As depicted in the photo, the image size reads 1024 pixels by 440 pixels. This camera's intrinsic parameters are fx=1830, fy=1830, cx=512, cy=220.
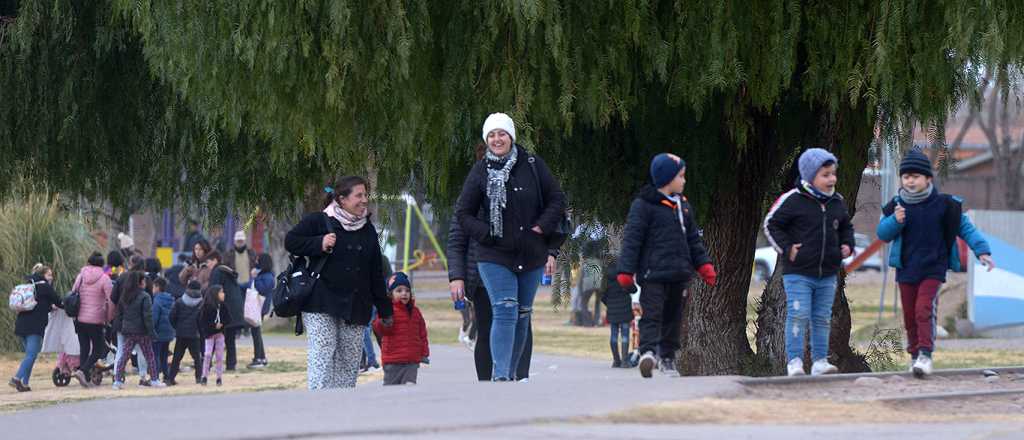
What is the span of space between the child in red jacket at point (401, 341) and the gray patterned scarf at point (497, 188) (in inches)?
115

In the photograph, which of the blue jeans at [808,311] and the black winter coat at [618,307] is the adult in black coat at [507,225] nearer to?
the blue jeans at [808,311]

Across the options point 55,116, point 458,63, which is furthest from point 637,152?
point 55,116

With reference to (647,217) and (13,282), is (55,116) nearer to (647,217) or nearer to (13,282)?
(647,217)

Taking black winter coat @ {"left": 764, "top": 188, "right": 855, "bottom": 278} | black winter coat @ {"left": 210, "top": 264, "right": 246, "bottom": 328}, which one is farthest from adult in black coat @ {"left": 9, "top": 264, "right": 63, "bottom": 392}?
black winter coat @ {"left": 764, "top": 188, "right": 855, "bottom": 278}

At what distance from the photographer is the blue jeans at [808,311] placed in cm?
1104

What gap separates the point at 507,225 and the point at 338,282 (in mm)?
1066

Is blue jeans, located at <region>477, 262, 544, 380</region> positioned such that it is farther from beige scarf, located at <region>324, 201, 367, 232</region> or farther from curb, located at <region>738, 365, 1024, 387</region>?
curb, located at <region>738, 365, 1024, 387</region>

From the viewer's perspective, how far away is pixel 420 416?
8.60 meters

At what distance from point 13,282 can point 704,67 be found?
14.6 meters

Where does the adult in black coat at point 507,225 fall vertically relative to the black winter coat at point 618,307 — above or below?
above

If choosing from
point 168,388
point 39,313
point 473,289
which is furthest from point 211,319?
point 473,289

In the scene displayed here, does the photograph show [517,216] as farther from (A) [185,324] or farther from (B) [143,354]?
(B) [143,354]

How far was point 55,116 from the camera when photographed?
1520 centimetres

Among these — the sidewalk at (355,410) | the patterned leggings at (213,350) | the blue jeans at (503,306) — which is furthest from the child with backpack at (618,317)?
the sidewalk at (355,410)
